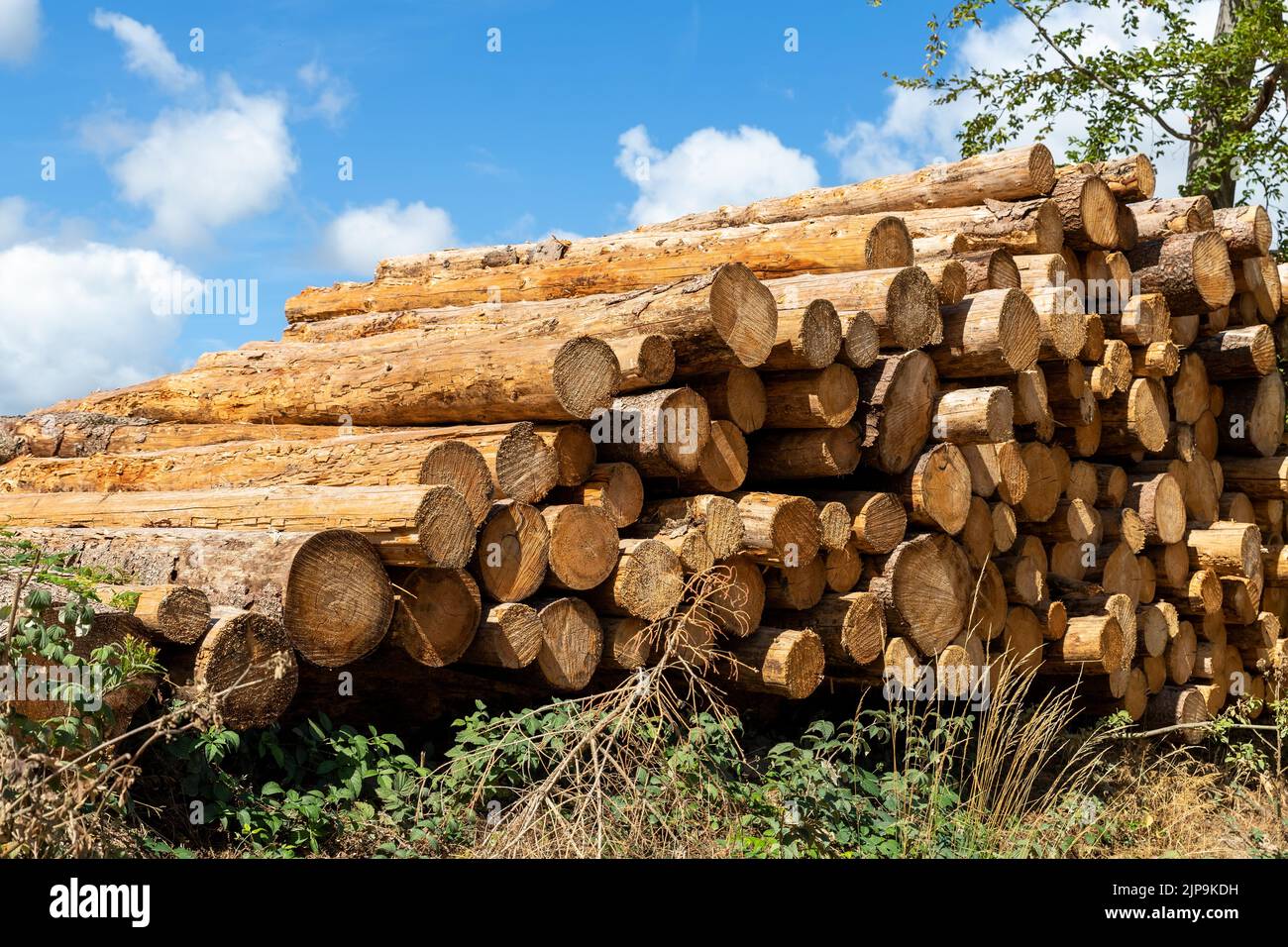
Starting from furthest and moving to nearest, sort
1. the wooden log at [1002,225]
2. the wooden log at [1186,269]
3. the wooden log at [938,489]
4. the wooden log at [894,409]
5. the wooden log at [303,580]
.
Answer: the wooden log at [1186,269]
the wooden log at [1002,225]
the wooden log at [938,489]
the wooden log at [894,409]
the wooden log at [303,580]

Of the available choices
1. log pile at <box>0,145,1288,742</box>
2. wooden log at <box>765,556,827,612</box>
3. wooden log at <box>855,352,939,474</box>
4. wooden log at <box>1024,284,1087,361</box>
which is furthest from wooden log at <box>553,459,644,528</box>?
wooden log at <box>1024,284,1087,361</box>

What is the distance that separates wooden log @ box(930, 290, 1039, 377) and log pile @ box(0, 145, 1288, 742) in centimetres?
2

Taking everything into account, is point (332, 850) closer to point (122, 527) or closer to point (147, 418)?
point (122, 527)


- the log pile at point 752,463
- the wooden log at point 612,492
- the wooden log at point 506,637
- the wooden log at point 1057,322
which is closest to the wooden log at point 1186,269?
the log pile at point 752,463

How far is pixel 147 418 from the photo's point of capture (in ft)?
25.8

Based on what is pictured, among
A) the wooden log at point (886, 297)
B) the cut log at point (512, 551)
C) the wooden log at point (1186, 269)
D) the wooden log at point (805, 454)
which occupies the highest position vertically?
the wooden log at point (1186, 269)

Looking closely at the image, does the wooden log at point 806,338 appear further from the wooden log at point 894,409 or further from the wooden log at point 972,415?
the wooden log at point 972,415

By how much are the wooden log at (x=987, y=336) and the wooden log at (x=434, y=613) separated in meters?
3.01

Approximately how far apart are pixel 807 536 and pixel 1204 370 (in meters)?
4.87

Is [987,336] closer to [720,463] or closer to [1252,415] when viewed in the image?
[720,463]

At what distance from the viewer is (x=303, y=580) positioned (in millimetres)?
4289

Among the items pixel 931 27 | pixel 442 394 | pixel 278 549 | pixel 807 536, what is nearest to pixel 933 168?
pixel 807 536

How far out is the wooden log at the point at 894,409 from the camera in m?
6.01
